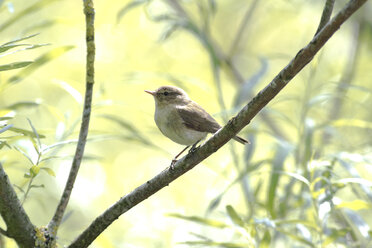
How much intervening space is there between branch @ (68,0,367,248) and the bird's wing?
1.45m

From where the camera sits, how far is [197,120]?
3.96 metres

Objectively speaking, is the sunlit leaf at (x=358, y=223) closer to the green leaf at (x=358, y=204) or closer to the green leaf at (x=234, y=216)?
the green leaf at (x=358, y=204)

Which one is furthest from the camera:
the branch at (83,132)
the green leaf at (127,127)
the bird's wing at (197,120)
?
the bird's wing at (197,120)

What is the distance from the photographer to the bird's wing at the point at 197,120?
12.8 ft

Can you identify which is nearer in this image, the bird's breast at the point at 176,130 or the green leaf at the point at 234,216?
the green leaf at the point at 234,216

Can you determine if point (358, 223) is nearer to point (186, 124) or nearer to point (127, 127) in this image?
point (186, 124)

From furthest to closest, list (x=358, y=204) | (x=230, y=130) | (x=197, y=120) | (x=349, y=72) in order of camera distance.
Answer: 1. (x=349, y=72)
2. (x=197, y=120)
3. (x=358, y=204)
4. (x=230, y=130)

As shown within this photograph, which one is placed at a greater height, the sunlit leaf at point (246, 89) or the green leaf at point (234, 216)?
the sunlit leaf at point (246, 89)

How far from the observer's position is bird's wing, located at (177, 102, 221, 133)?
12.8 feet

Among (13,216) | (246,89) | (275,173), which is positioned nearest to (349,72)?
(246,89)

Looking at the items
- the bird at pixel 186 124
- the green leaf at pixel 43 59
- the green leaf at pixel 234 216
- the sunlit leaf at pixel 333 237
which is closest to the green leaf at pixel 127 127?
the bird at pixel 186 124

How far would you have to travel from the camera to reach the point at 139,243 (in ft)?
14.2

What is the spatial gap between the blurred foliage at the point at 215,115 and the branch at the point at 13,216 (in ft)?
0.26

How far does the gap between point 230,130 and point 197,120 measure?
178 cm
